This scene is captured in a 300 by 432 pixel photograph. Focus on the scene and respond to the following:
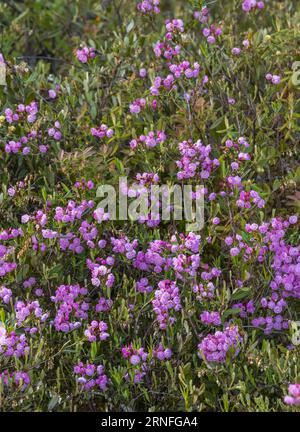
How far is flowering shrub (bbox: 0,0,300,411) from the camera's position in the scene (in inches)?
141

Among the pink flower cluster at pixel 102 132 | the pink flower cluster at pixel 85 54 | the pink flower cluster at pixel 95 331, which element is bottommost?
the pink flower cluster at pixel 95 331

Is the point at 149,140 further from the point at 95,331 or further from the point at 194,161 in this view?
the point at 95,331

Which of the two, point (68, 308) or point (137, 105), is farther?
point (137, 105)

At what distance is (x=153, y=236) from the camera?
419 centimetres

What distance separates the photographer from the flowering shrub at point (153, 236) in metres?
3.59

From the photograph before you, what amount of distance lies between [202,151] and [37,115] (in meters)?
1.13

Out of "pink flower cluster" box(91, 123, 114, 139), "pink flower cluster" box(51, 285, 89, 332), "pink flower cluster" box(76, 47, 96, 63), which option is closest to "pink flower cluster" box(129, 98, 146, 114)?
"pink flower cluster" box(91, 123, 114, 139)

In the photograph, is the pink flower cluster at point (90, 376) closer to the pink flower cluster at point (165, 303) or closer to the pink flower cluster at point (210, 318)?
the pink flower cluster at point (165, 303)

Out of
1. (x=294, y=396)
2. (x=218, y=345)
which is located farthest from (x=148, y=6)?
(x=294, y=396)

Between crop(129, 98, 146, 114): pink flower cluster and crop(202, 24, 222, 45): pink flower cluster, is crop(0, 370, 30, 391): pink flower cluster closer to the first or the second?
crop(129, 98, 146, 114): pink flower cluster

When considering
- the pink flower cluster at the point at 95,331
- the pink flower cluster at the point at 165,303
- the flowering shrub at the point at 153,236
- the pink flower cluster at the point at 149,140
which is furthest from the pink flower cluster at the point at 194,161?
the pink flower cluster at the point at 95,331

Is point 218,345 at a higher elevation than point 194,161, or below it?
below

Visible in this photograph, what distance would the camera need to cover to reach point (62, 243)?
403 cm

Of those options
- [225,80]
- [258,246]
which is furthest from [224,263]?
[225,80]
